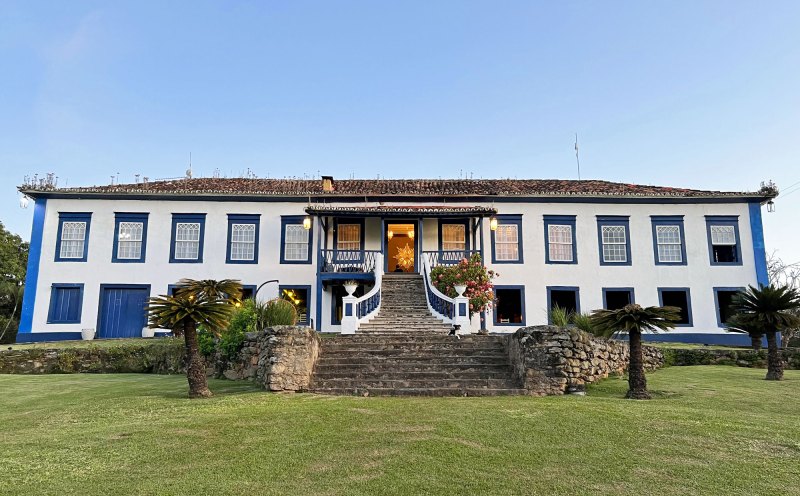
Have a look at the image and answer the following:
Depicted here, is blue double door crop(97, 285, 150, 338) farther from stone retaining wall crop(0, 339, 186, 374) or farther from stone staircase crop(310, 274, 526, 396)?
stone staircase crop(310, 274, 526, 396)

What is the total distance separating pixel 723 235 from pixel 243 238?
1786 centimetres

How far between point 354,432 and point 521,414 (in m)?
2.50

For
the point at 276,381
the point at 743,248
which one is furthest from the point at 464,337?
the point at 743,248

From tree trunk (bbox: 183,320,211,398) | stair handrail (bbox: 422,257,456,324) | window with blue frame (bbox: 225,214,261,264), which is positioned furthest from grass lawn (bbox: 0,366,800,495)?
window with blue frame (bbox: 225,214,261,264)

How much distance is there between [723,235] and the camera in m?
19.1

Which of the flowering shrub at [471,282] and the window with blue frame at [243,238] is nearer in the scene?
the flowering shrub at [471,282]

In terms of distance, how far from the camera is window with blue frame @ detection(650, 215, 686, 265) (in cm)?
1905

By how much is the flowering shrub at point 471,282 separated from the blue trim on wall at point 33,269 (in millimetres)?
14250

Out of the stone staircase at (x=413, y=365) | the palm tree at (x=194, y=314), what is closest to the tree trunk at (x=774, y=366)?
the stone staircase at (x=413, y=365)

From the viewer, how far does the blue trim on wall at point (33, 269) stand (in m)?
17.9

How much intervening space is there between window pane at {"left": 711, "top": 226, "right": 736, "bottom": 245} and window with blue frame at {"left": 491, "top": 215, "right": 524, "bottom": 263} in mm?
7153

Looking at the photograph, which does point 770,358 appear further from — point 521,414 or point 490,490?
point 490,490

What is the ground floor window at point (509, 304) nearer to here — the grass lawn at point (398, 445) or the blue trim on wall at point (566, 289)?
the blue trim on wall at point (566, 289)

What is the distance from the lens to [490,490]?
4.52 meters
